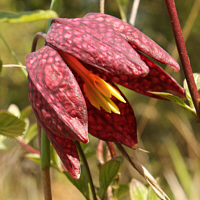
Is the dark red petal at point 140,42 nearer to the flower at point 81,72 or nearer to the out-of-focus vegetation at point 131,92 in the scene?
the flower at point 81,72

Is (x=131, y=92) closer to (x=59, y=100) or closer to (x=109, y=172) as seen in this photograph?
Result: (x=109, y=172)

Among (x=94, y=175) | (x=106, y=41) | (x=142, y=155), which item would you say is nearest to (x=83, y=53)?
(x=106, y=41)

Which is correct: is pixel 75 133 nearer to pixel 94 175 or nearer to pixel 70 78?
pixel 70 78

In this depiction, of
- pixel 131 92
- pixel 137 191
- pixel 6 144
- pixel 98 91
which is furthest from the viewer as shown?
pixel 131 92

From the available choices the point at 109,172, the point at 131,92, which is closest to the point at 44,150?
the point at 109,172

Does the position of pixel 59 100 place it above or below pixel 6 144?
above

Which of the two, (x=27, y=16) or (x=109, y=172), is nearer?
(x=27, y=16)

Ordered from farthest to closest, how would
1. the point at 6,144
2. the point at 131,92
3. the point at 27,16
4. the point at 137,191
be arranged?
the point at 131,92
the point at 6,144
the point at 137,191
the point at 27,16
